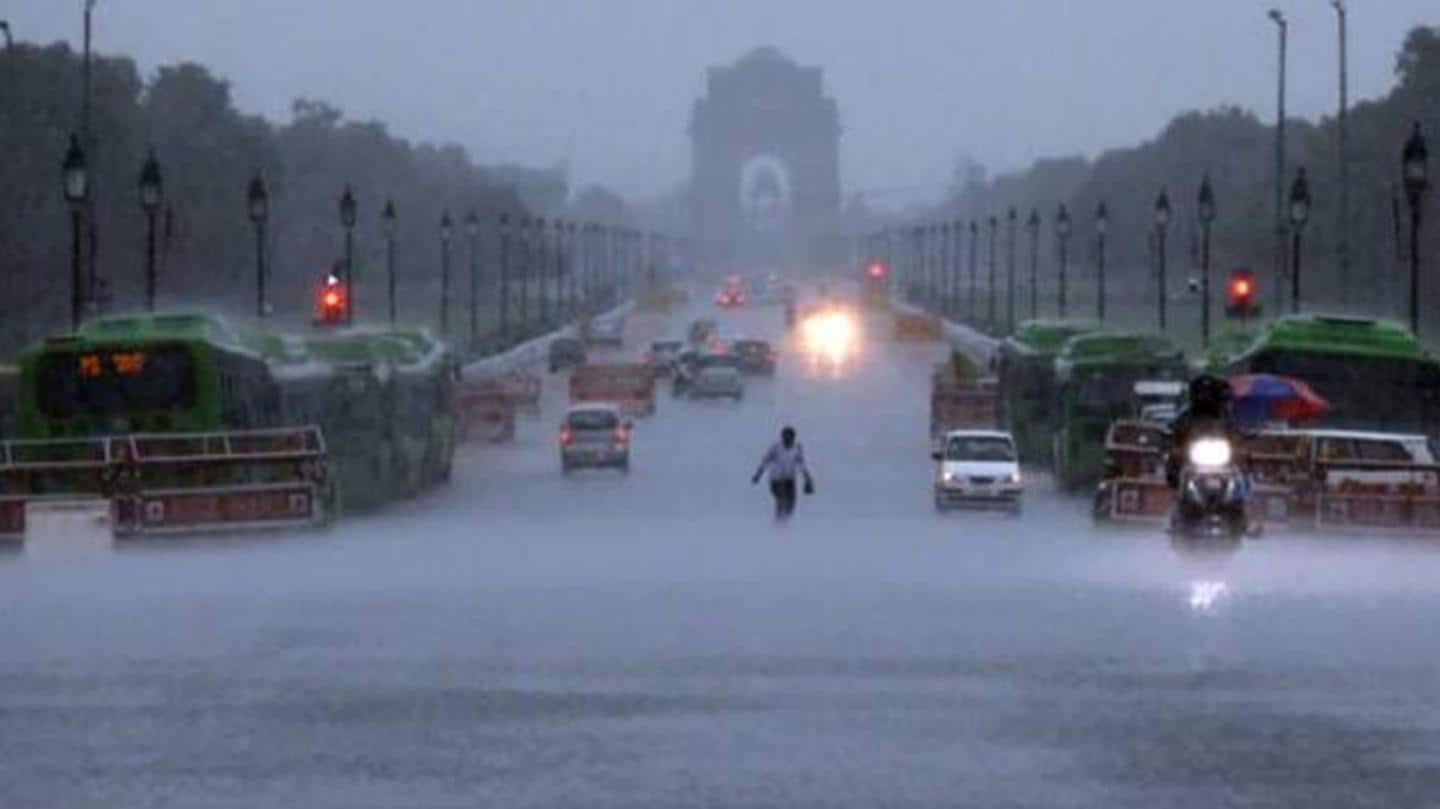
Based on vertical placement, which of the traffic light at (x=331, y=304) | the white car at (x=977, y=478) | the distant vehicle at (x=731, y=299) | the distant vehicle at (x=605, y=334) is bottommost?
the white car at (x=977, y=478)

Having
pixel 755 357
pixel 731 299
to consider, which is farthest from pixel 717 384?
pixel 731 299

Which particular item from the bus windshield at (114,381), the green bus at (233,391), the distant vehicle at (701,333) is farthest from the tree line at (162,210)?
the bus windshield at (114,381)

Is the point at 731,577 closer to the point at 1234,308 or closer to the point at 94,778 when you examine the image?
the point at 94,778

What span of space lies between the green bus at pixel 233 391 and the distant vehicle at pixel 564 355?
50.3 m

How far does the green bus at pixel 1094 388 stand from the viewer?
54.1m

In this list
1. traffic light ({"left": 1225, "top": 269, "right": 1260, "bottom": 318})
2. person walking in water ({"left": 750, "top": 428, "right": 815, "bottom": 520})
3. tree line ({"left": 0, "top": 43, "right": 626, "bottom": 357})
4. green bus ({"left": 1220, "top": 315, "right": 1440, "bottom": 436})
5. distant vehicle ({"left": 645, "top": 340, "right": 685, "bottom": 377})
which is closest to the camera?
person walking in water ({"left": 750, "top": 428, "right": 815, "bottom": 520})

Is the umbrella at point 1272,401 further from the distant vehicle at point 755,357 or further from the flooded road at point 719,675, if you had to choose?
the distant vehicle at point 755,357

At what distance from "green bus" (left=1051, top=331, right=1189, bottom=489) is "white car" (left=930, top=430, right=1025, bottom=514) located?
374 cm

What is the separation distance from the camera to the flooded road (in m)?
14.4

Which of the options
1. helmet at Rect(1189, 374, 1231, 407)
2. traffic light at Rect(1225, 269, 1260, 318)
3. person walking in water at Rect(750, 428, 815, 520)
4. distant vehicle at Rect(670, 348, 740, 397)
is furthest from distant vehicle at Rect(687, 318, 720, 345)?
helmet at Rect(1189, 374, 1231, 407)

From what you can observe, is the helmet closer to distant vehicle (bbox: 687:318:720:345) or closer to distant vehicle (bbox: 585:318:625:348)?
distant vehicle (bbox: 687:318:720:345)

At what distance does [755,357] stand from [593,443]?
43.3m

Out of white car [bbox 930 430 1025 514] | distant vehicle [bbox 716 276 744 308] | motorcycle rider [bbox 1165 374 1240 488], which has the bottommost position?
white car [bbox 930 430 1025 514]

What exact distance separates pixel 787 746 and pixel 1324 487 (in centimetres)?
2288
